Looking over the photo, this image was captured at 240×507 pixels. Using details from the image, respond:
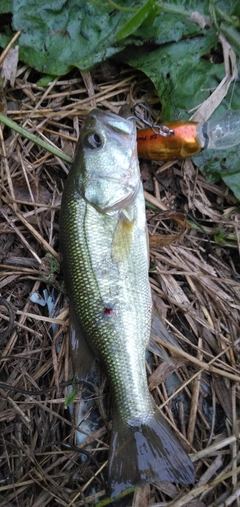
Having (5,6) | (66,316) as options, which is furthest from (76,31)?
(66,316)

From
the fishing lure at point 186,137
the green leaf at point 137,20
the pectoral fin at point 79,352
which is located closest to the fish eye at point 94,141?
the fishing lure at point 186,137

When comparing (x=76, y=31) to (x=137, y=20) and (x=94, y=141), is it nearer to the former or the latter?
(x=137, y=20)

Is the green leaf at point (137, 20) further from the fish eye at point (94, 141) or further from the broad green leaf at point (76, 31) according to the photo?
the fish eye at point (94, 141)

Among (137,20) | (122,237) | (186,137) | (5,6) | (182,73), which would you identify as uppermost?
(5,6)

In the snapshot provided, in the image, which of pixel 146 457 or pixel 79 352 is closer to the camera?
pixel 146 457

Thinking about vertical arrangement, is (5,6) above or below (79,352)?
above

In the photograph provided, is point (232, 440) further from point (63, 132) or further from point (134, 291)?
point (63, 132)

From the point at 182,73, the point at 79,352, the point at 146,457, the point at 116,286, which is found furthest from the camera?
the point at 182,73

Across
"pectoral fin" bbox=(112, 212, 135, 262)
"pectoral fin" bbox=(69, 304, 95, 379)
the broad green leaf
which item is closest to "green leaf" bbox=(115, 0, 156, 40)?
the broad green leaf

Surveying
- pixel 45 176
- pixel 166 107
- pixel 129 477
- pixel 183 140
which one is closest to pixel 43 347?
pixel 129 477
